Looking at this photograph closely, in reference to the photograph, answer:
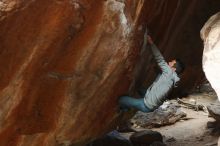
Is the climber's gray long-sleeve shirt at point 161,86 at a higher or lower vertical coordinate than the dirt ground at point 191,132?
higher

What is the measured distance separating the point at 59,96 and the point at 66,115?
55 cm

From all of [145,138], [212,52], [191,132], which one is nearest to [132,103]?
[212,52]

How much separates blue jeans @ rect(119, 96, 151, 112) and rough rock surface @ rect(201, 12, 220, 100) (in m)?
1.65

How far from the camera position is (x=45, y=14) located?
698 centimetres

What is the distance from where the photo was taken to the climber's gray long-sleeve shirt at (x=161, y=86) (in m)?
8.29

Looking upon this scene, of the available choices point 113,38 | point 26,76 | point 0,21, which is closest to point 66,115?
point 26,76

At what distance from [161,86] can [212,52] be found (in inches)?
53.1

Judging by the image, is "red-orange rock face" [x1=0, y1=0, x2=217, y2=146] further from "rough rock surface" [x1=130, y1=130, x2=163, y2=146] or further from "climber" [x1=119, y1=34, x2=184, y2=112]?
"rough rock surface" [x1=130, y1=130, x2=163, y2=146]

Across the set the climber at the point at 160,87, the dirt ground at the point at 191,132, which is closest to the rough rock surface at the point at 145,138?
the dirt ground at the point at 191,132

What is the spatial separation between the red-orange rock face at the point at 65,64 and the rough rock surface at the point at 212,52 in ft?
4.80

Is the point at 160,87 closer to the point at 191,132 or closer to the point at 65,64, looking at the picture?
the point at 65,64

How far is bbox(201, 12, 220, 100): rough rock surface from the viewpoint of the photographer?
7.28 m

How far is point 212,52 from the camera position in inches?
305

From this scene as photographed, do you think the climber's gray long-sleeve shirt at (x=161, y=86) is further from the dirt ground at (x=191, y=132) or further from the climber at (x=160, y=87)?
the dirt ground at (x=191, y=132)
